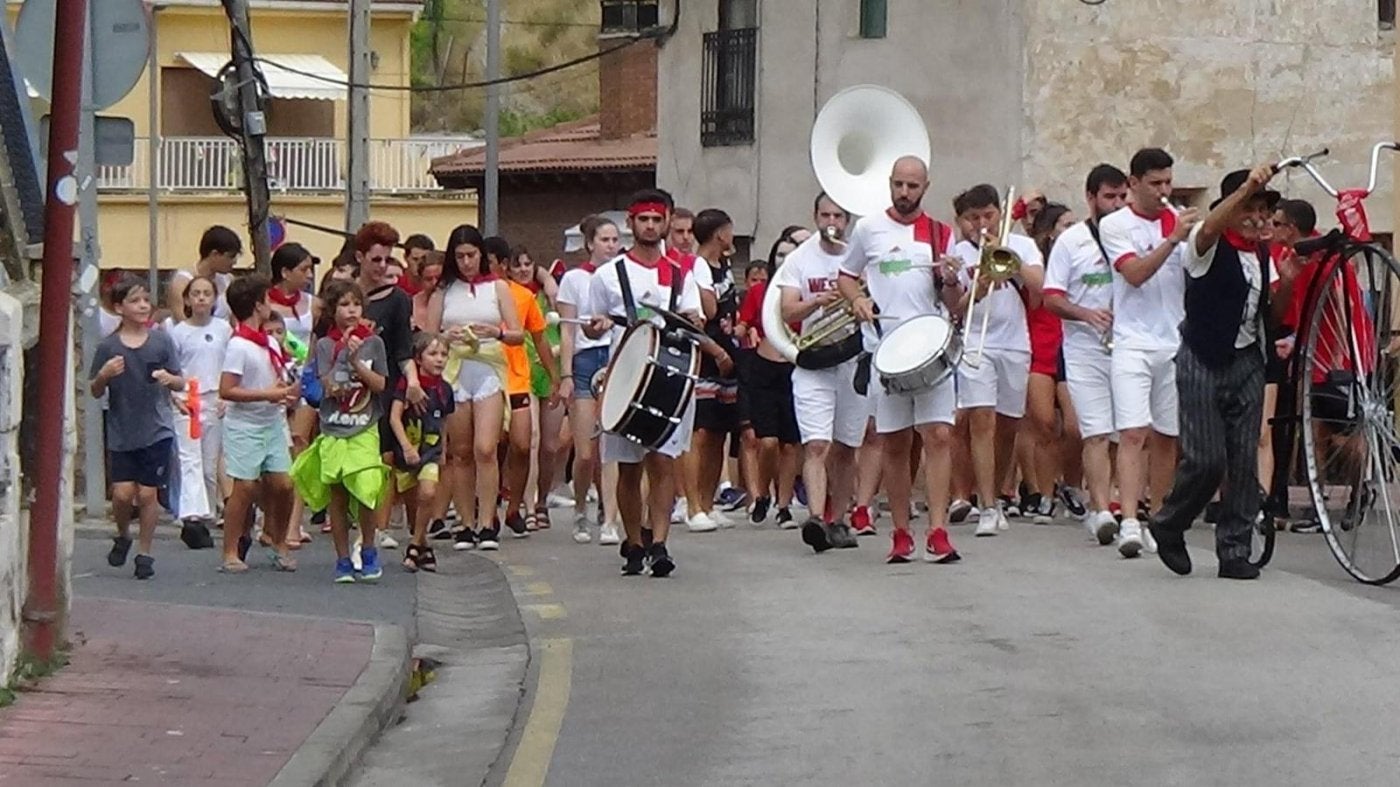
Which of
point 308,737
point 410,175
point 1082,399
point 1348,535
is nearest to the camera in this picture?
point 308,737

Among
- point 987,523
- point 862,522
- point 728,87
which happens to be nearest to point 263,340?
point 862,522

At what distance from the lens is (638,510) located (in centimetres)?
1381

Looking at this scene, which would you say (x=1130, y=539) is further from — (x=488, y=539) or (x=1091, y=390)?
(x=488, y=539)

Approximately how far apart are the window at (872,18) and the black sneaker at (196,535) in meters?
19.3

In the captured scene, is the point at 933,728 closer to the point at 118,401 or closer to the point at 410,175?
the point at 118,401

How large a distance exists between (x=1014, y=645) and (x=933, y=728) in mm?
1849

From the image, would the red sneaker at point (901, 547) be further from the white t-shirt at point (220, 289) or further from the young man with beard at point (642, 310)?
the white t-shirt at point (220, 289)

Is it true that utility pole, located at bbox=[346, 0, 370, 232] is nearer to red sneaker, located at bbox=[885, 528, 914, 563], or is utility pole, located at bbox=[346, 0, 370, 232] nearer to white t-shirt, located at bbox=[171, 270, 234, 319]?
white t-shirt, located at bbox=[171, 270, 234, 319]

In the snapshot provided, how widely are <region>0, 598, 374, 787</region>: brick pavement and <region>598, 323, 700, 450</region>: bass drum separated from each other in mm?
2113

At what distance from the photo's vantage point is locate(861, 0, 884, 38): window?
3400 cm

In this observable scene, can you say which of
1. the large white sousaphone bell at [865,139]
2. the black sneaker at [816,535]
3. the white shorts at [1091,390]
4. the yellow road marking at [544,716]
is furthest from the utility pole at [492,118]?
the yellow road marking at [544,716]

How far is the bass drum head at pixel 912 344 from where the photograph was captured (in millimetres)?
13477

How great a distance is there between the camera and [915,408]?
13.8 meters

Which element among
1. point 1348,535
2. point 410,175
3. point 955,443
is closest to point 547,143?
point 410,175
